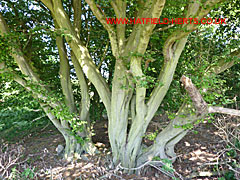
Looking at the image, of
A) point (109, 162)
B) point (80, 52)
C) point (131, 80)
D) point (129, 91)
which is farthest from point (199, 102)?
point (80, 52)

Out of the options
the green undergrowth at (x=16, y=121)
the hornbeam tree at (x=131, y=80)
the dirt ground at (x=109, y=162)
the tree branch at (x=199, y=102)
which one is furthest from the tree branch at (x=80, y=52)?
the green undergrowth at (x=16, y=121)

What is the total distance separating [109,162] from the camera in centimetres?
375

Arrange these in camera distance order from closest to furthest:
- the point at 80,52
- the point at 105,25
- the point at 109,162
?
the point at 105,25
the point at 80,52
the point at 109,162

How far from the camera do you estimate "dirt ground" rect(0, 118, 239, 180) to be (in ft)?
10.8

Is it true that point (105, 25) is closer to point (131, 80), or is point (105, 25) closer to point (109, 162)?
point (131, 80)

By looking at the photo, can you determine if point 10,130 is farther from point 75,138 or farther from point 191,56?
point 191,56

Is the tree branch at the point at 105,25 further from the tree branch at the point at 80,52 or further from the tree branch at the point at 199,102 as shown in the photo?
the tree branch at the point at 199,102

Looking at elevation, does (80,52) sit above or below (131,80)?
above

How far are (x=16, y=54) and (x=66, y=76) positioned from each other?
1193 millimetres

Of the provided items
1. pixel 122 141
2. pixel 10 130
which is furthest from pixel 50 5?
pixel 10 130

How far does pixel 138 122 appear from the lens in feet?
11.5

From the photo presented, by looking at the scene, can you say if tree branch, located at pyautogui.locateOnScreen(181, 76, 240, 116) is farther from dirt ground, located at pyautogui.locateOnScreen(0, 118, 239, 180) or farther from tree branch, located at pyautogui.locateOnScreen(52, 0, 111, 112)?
tree branch, located at pyautogui.locateOnScreen(52, 0, 111, 112)

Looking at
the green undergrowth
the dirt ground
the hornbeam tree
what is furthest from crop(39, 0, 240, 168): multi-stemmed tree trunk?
the green undergrowth

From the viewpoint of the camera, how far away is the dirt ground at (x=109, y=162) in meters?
3.30
